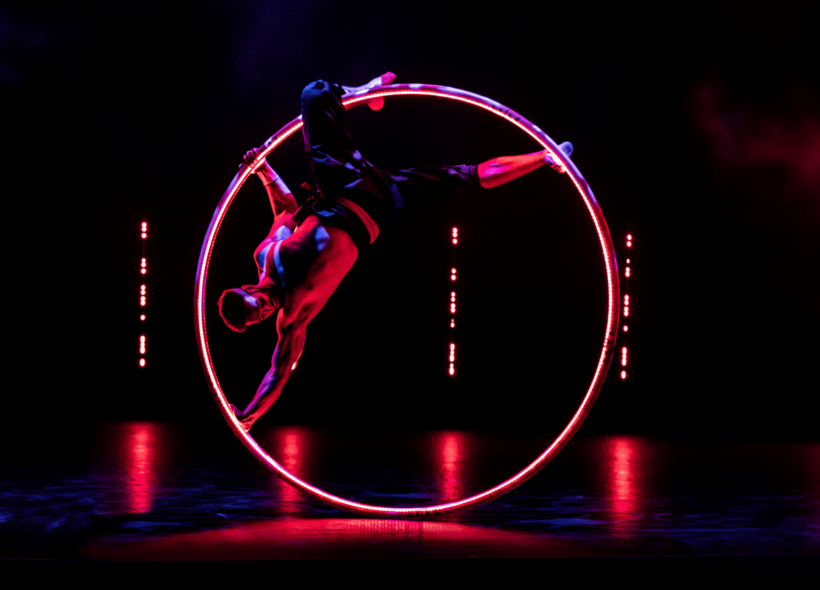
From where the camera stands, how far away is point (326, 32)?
842 cm

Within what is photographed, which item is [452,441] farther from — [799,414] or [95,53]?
[95,53]

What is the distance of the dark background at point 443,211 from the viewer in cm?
853

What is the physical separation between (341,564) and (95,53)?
733 centimetres

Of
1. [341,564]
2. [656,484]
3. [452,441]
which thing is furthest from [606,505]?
[452,441]

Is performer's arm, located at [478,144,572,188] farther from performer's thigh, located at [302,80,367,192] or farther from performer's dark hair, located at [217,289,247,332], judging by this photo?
performer's dark hair, located at [217,289,247,332]

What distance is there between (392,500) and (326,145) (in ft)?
7.27

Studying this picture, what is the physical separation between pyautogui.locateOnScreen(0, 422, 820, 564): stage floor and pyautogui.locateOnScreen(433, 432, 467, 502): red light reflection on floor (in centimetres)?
2

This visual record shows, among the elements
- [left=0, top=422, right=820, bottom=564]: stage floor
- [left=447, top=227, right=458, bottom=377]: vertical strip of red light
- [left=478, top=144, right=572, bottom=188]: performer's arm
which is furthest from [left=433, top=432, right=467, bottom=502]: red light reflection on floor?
[left=478, top=144, right=572, bottom=188]: performer's arm

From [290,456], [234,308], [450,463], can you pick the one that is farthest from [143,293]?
[234,308]

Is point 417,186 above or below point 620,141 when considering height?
Answer: below

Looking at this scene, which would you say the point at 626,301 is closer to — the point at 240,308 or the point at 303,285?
the point at 303,285

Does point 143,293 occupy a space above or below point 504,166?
below

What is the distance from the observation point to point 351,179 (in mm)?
4277

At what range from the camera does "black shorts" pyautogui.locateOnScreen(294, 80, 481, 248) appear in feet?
14.0
